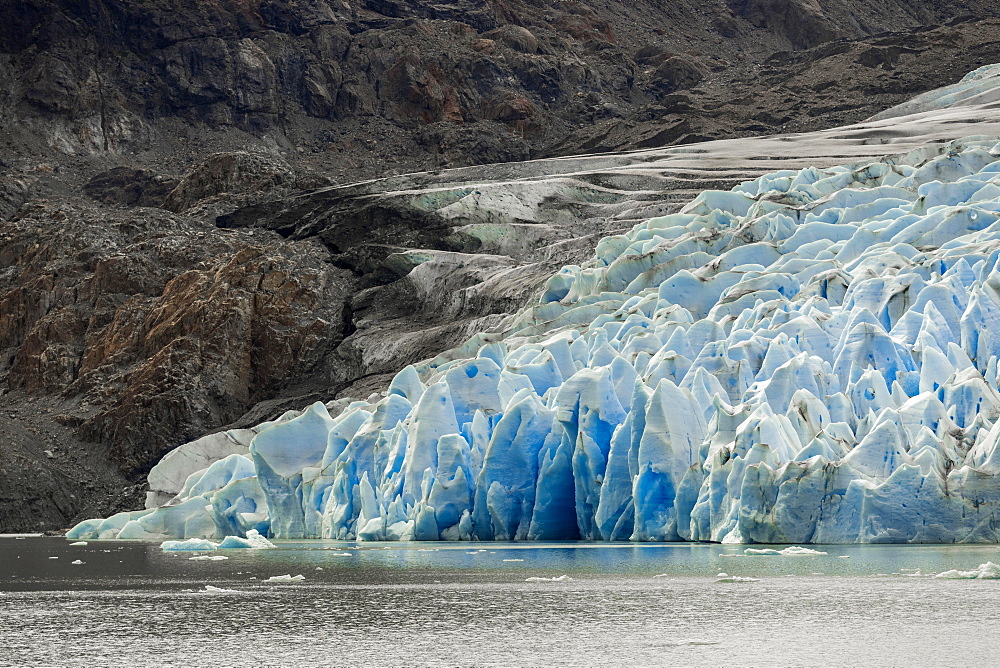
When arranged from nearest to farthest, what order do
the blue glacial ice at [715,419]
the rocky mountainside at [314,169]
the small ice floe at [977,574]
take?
1. the small ice floe at [977,574]
2. the blue glacial ice at [715,419]
3. the rocky mountainside at [314,169]

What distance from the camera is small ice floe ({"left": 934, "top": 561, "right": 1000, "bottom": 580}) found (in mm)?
14125

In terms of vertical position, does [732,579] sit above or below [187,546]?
below

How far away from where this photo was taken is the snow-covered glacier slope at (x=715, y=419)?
19.4 m

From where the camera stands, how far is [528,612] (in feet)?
43.2

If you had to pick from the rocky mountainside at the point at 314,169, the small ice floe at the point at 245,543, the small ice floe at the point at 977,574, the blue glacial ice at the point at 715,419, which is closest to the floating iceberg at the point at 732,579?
the small ice floe at the point at 977,574

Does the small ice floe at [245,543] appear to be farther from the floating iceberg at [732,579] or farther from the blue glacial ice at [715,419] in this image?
the floating iceberg at [732,579]

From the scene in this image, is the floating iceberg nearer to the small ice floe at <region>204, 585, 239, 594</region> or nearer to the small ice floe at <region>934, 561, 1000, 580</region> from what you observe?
the small ice floe at <region>934, 561, 1000, 580</region>

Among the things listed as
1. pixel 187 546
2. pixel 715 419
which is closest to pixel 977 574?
pixel 715 419

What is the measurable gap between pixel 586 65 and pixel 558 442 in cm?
10004

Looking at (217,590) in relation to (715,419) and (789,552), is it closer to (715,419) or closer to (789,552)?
(789,552)

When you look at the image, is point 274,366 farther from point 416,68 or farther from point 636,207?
point 416,68

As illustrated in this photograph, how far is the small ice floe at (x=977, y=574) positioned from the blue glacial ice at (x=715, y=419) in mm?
4058

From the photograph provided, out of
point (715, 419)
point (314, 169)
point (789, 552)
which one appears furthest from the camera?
point (314, 169)

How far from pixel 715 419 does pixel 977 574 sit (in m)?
7.19
